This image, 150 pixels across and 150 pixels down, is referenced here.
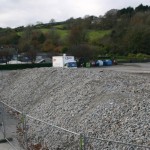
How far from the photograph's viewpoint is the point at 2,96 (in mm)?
27641

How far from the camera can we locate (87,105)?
16.4m

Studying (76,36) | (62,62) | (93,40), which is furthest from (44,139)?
(93,40)

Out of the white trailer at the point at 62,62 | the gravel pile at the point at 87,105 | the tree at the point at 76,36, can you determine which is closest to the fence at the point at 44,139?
the gravel pile at the point at 87,105

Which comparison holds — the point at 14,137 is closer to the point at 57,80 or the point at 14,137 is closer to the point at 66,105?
the point at 66,105

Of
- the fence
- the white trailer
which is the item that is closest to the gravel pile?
the fence

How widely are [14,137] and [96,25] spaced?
141 metres

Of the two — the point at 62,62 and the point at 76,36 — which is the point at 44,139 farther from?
the point at 76,36

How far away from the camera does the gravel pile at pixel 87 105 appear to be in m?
12.5

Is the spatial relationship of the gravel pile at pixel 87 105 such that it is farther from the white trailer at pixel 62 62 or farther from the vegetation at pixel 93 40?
the vegetation at pixel 93 40

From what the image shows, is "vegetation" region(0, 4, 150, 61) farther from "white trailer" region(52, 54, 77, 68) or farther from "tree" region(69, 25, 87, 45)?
"white trailer" region(52, 54, 77, 68)

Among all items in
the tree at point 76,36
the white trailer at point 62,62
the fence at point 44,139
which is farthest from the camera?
the tree at point 76,36

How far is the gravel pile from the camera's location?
1252 centimetres

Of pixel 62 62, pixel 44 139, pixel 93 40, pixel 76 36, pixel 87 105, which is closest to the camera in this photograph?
pixel 44 139

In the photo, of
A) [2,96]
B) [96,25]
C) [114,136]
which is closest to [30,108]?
[2,96]
